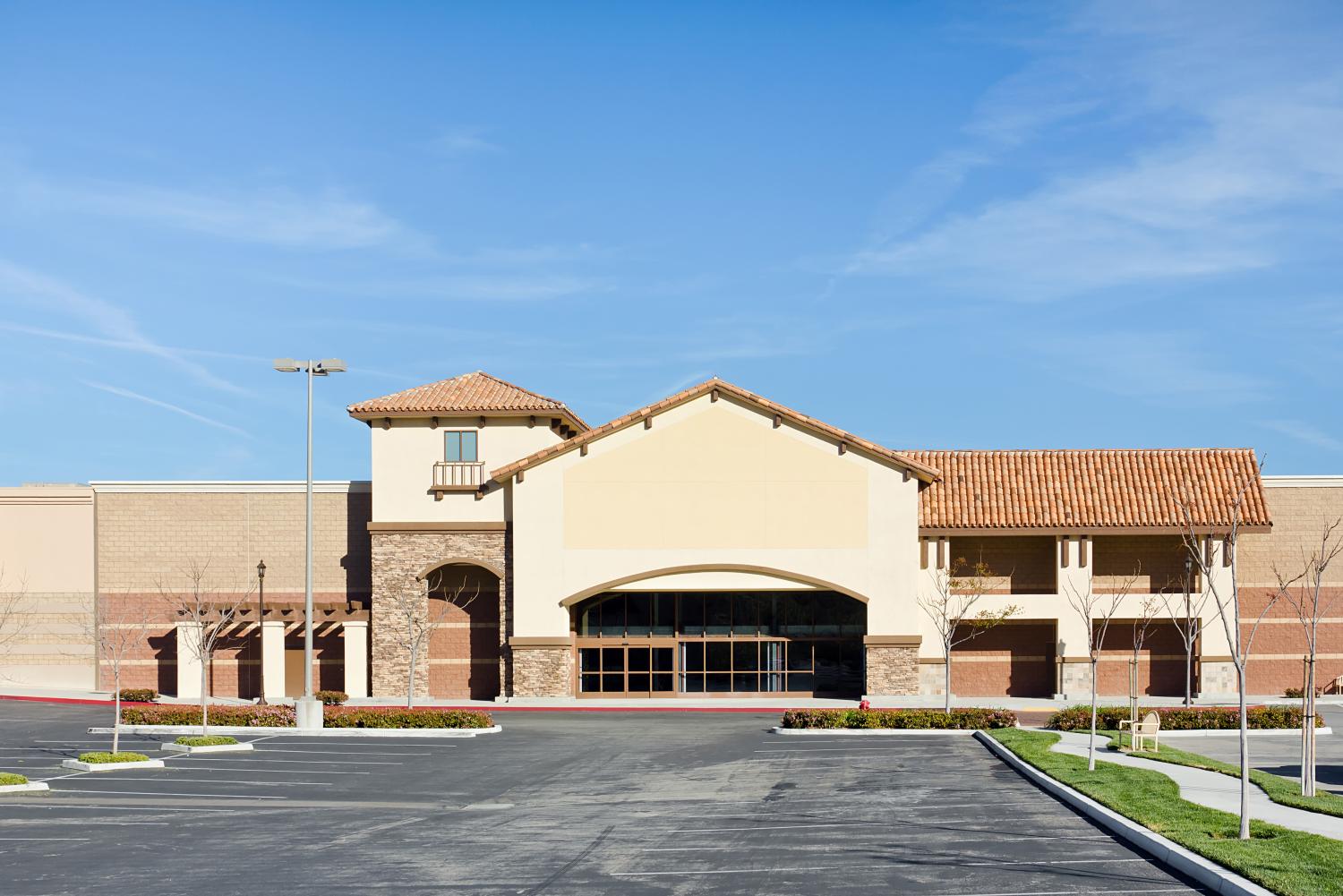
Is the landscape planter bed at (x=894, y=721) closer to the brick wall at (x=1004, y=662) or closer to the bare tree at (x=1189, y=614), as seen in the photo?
the brick wall at (x=1004, y=662)

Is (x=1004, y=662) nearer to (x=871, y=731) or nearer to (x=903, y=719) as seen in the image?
(x=903, y=719)

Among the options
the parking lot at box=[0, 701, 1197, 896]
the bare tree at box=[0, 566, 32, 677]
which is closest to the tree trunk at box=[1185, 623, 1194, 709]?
the parking lot at box=[0, 701, 1197, 896]

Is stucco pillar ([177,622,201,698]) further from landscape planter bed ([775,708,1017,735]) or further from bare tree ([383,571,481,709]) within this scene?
landscape planter bed ([775,708,1017,735])

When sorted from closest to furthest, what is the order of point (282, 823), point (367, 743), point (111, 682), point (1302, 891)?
point (1302, 891), point (282, 823), point (367, 743), point (111, 682)

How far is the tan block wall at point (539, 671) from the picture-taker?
148 feet

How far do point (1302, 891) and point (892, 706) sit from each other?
95.1 ft

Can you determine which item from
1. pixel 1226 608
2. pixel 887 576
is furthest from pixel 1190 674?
pixel 887 576

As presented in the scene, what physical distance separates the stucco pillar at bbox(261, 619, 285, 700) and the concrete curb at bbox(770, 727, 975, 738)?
779 inches

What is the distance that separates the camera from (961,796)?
22578mm

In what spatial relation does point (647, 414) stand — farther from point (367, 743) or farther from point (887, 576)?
point (367, 743)

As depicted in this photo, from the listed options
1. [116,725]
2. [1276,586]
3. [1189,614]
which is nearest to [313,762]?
[116,725]

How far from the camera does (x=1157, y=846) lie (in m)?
16.6

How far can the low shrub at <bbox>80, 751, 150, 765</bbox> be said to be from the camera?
28.6 meters

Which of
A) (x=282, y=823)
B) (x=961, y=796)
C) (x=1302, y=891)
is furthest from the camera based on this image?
(x=961, y=796)
